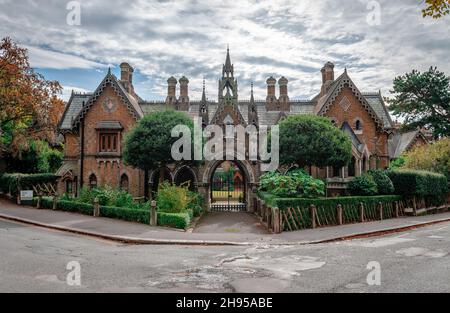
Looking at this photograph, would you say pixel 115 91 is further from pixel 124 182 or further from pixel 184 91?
pixel 184 91

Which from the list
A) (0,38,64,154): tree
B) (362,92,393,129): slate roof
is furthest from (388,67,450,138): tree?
(0,38,64,154): tree

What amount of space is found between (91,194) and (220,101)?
14.9 meters

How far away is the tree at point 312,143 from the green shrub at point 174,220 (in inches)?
397

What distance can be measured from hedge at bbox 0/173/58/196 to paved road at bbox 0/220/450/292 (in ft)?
51.4

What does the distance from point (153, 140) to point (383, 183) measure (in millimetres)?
17110

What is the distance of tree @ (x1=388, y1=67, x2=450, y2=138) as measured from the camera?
130 feet

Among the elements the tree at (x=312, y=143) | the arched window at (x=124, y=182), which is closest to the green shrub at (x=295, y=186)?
the tree at (x=312, y=143)

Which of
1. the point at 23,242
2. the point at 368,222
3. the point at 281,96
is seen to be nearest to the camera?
the point at 23,242

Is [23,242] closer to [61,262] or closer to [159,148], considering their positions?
[61,262]

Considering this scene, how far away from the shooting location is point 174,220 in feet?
64.0

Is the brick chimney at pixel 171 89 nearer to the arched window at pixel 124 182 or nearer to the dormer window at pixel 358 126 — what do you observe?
the arched window at pixel 124 182

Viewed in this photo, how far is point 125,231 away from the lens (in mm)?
17438

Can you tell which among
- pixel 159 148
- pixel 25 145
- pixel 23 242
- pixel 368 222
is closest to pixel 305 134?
pixel 368 222
